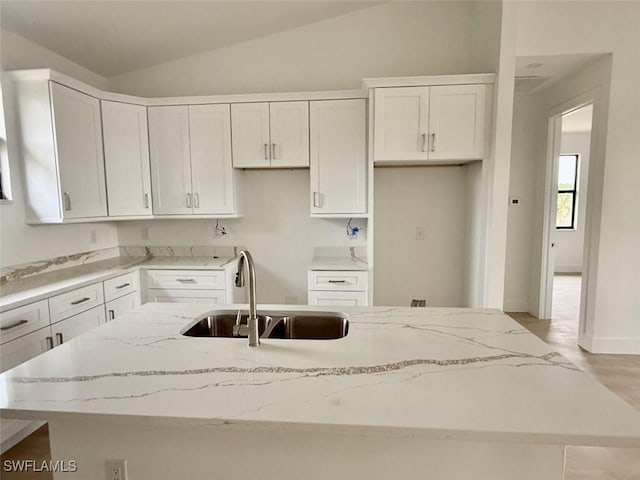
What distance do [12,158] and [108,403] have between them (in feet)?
8.28

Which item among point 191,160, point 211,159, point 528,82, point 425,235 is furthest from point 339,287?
point 528,82

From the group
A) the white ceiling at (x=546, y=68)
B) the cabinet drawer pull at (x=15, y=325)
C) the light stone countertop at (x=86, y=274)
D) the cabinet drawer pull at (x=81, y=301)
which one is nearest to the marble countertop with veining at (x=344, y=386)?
the cabinet drawer pull at (x=15, y=325)

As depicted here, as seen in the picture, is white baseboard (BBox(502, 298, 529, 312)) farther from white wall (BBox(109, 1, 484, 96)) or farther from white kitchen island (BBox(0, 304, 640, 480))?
white kitchen island (BBox(0, 304, 640, 480))

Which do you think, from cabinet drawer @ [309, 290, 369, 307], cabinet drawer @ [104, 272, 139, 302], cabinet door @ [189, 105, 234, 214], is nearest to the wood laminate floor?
cabinet drawer @ [104, 272, 139, 302]

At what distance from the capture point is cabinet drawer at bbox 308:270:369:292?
122 inches

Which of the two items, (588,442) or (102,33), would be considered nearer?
(588,442)

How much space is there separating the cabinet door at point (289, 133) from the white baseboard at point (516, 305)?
3.13m

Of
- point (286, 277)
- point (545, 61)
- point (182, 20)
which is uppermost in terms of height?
point (182, 20)

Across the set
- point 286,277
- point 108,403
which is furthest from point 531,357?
point 286,277

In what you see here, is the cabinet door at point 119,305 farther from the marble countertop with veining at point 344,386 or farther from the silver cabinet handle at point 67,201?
the marble countertop with veining at point 344,386

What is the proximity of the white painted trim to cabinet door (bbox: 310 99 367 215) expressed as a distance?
0.86 feet

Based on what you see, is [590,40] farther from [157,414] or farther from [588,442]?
[157,414]

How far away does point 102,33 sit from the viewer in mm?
2822

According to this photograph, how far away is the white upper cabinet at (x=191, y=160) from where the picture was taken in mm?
3309
